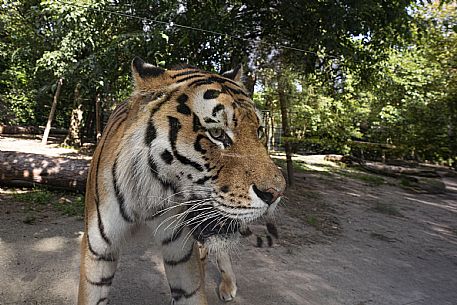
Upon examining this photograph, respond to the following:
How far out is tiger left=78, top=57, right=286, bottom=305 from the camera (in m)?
1.42

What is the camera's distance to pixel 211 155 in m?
1.46

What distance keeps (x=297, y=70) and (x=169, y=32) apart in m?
2.91

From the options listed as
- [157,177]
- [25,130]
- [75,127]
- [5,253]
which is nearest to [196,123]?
[157,177]

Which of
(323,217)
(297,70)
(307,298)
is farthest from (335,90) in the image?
(307,298)

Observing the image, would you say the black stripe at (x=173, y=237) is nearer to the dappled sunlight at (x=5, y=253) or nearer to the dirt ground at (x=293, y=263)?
the dirt ground at (x=293, y=263)

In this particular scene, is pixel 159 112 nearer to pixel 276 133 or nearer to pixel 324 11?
pixel 324 11

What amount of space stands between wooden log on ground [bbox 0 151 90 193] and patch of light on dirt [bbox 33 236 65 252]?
6.85ft

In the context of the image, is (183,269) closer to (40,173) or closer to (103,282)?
(103,282)

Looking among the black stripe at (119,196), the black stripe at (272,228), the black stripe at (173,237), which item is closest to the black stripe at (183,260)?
the black stripe at (173,237)

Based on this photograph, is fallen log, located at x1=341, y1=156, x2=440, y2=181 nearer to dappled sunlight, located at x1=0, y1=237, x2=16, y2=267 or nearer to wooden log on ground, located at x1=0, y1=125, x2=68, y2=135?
dappled sunlight, located at x1=0, y1=237, x2=16, y2=267

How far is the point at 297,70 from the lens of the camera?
7082 millimetres

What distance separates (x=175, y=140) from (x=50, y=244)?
3.36 meters

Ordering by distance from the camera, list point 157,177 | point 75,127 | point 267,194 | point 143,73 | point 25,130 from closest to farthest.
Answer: point 267,194 → point 157,177 → point 143,73 → point 75,127 → point 25,130

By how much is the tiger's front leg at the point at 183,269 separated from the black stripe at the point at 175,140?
1.99 ft
